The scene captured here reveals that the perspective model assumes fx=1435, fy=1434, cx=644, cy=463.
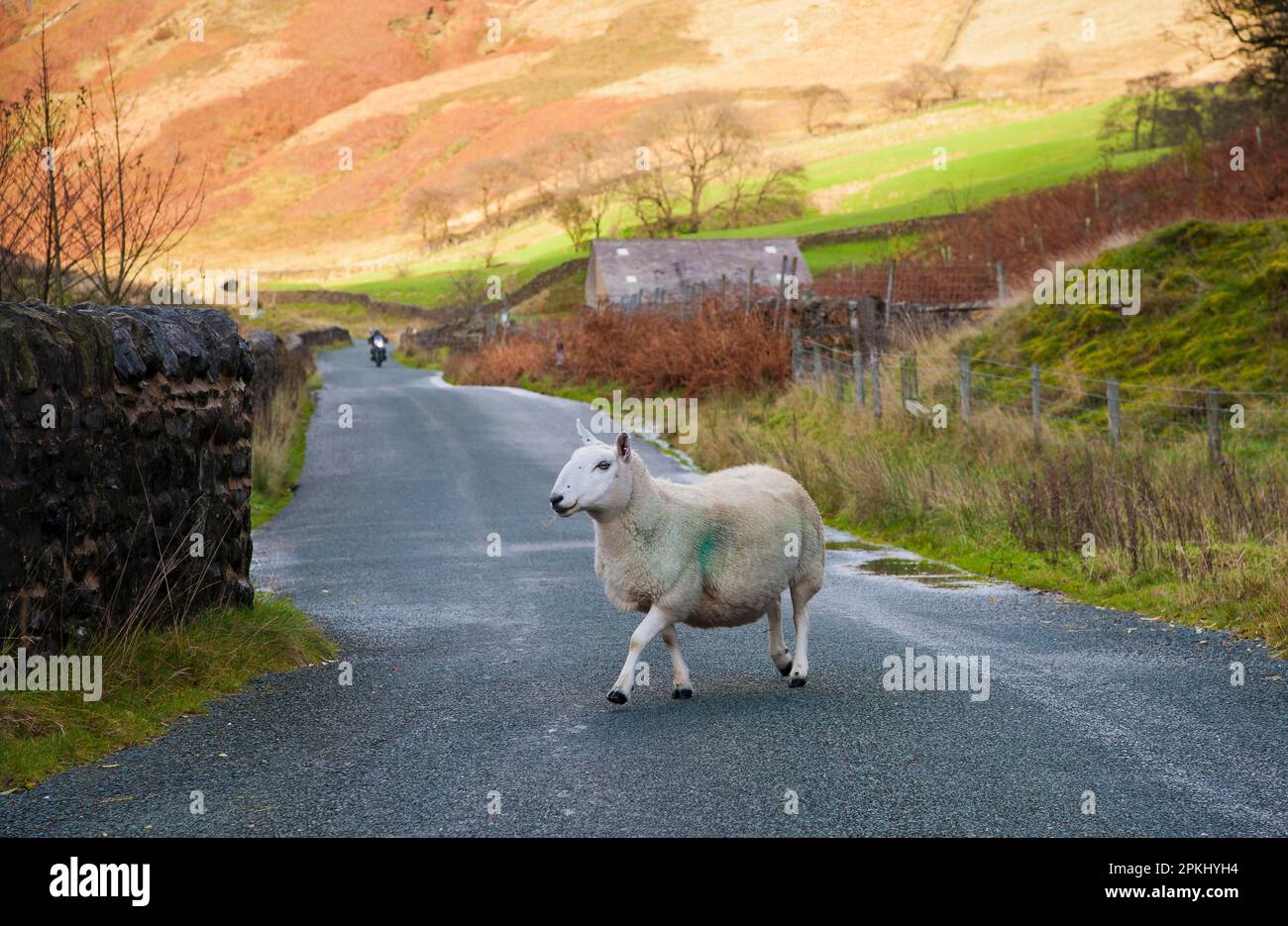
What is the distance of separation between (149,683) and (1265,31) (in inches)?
1095

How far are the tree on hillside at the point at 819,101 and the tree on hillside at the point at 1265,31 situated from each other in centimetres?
13716

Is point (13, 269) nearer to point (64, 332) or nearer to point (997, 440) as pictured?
point (64, 332)

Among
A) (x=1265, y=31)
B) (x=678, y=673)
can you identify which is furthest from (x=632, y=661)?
(x=1265, y=31)

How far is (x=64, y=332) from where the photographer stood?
8719 millimetres

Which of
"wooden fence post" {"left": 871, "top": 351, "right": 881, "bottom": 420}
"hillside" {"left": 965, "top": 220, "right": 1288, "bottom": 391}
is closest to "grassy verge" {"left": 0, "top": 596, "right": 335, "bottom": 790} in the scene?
"wooden fence post" {"left": 871, "top": 351, "right": 881, "bottom": 420}

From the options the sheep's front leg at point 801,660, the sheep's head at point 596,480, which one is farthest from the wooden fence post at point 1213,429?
the sheep's head at point 596,480

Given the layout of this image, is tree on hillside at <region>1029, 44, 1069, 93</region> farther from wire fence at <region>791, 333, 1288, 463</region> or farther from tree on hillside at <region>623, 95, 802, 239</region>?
wire fence at <region>791, 333, 1288, 463</region>

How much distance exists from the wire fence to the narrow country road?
22.3 feet

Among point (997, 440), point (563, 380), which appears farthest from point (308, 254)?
point (997, 440)

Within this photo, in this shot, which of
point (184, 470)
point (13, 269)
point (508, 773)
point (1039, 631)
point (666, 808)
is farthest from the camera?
point (13, 269)

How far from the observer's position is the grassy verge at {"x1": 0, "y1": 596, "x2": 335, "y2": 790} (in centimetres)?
754

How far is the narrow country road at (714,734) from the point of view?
646 cm
